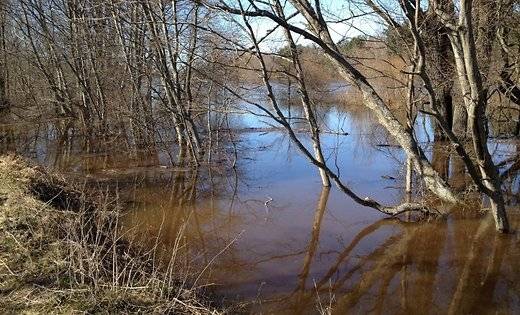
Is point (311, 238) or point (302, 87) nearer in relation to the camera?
point (311, 238)

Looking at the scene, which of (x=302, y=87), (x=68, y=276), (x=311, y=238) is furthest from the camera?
(x=302, y=87)

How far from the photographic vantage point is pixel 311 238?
27.3ft

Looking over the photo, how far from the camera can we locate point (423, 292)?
6.16m

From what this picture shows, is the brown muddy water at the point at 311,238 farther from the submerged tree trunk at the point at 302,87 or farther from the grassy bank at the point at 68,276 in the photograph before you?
the submerged tree trunk at the point at 302,87

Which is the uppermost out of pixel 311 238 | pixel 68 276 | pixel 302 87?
pixel 302 87

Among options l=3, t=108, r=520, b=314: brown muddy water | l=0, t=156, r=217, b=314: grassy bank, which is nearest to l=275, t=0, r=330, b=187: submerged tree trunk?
l=3, t=108, r=520, b=314: brown muddy water

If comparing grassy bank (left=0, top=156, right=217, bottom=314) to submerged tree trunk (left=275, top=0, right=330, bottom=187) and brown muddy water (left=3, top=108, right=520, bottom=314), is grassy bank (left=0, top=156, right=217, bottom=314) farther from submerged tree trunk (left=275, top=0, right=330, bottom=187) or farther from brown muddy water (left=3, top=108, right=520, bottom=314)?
submerged tree trunk (left=275, top=0, right=330, bottom=187)

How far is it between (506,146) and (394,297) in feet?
38.8

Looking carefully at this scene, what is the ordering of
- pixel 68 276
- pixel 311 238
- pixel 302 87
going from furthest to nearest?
pixel 302 87
pixel 311 238
pixel 68 276

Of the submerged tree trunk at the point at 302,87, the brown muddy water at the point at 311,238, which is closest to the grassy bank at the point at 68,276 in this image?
the brown muddy water at the point at 311,238

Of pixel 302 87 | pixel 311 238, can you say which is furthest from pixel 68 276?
pixel 302 87

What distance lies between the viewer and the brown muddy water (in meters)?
6.13

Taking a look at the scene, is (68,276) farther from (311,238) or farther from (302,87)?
(302,87)

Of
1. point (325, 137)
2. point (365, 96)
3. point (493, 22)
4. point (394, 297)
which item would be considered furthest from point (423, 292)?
point (325, 137)
